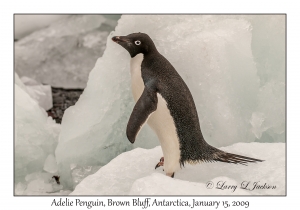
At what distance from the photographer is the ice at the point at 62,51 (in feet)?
13.5

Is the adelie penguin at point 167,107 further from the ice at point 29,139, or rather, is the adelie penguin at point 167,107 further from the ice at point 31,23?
the ice at point 31,23

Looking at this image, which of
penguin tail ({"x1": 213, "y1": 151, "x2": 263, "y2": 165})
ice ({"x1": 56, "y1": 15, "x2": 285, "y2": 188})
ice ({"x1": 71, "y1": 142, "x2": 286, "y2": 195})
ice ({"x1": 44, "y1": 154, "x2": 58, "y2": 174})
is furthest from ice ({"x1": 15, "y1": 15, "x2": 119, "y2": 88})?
penguin tail ({"x1": 213, "y1": 151, "x2": 263, "y2": 165})

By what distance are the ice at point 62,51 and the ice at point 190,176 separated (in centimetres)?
235

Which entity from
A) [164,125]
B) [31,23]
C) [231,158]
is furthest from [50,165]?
[31,23]

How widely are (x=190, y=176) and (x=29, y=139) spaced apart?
0.96 meters

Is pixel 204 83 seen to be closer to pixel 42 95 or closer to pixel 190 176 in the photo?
pixel 190 176

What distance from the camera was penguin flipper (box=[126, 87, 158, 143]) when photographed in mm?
1511

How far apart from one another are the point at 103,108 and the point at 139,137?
0.24m

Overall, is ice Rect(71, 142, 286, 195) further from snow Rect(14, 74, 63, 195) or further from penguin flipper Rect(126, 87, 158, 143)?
snow Rect(14, 74, 63, 195)

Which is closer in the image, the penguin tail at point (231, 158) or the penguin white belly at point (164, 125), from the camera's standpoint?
the penguin white belly at point (164, 125)

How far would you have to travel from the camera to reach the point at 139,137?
2.08m

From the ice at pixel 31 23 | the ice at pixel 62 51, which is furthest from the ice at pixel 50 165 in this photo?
the ice at pixel 31 23

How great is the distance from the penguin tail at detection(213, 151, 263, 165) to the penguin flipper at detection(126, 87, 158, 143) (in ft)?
1.22
